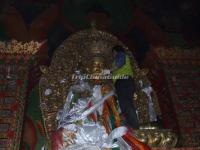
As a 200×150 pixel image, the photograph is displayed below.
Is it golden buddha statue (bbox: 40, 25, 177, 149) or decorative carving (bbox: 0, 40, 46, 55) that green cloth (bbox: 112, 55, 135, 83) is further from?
decorative carving (bbox: 0, 40, 46, 55)

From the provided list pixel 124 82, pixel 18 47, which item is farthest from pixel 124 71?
pixel 18 47

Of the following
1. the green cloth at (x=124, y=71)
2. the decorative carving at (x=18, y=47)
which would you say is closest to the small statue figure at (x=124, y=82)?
the green cloth at (x=124, y=71)

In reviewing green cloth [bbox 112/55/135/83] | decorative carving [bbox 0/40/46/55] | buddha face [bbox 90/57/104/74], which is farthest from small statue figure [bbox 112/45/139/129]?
decorative carving [bbox 0/40/46/55]

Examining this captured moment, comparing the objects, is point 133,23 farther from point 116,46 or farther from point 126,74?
point 126,74

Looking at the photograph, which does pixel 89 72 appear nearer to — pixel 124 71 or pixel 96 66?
pixel 96 66

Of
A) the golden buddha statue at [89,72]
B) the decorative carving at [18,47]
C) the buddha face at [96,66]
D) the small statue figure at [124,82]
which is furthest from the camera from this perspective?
the buddha face at [96,66]

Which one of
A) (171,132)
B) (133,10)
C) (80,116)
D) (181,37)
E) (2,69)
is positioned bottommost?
(171,132)

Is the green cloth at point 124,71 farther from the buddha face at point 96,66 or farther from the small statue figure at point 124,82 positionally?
the buddha face at point 96,66

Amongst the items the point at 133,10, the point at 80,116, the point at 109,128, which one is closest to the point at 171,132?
the point at 109,128

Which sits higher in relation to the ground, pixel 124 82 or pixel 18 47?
pixel 18 47

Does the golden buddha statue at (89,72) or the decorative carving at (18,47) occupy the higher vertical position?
the decorative carving at (18,47)

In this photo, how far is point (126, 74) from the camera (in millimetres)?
4797

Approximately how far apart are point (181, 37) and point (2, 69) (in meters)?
2.81

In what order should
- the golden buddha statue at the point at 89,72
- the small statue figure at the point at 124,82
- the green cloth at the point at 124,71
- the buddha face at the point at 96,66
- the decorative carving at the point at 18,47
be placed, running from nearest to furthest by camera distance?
the golden buddha statue at the point at 89,72 < the small statue figure at the point at 124,82 < the green cloth at the point at 124,71 < the decorative carving at the point at 18,47 < the buddha face at the point at 96,66
